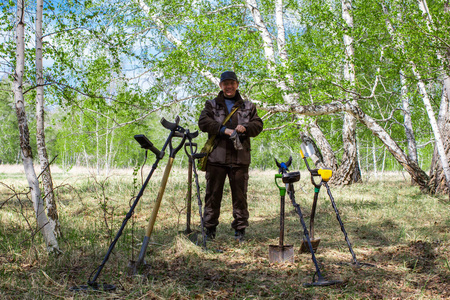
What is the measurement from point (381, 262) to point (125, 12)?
32.7 ft

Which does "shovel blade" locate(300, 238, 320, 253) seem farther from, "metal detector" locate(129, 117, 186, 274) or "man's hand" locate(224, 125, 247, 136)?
"metal detector" locate(129, 117, 186, 274)

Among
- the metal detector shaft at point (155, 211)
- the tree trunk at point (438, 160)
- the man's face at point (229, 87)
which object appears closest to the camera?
the metal detector shaft at point (155, 211)

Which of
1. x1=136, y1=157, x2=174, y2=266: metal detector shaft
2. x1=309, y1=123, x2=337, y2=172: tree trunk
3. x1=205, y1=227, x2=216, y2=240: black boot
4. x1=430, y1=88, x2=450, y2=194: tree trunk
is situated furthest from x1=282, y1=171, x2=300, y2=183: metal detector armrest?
x1=309, y1=123, x2=337, y2=172: tree trunk

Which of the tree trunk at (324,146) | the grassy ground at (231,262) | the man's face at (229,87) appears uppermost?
the man's face at (229,87)

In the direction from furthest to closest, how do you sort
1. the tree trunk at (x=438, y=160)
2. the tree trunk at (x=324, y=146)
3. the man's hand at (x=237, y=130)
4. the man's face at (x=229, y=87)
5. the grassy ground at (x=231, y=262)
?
1. the tree trunk at (x=324, y=146)
2. the tree trunk at (x=438, y=160)
3. the man's face at (x=229, y=87)
4. the man's hand at (x=237, y=130)
5. the grassy ground at (x=231, y=262)

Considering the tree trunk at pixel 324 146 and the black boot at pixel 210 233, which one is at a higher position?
the tree trunk at pixel 324 146

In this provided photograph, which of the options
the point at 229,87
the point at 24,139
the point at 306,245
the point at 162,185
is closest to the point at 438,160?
the point at 306,245

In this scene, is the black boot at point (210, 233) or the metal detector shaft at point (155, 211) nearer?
the metal detector shaft at point (155, 211)

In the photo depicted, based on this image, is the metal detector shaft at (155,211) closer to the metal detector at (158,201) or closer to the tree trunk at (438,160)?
the metal detector at (158,201)

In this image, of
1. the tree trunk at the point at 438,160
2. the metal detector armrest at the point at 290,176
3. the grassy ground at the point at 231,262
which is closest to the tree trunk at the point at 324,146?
the tree trunk at the point at 438,160

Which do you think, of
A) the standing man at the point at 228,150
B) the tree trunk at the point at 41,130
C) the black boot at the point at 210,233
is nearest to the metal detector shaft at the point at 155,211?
the standing man at the point at 228,150

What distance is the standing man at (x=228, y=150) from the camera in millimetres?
4402

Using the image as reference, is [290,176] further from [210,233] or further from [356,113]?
[356,113]

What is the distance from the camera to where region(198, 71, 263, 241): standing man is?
173 inches
